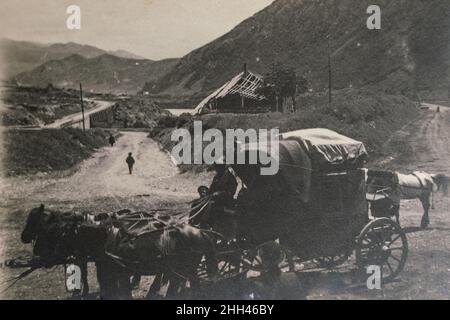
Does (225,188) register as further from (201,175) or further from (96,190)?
(201,175)

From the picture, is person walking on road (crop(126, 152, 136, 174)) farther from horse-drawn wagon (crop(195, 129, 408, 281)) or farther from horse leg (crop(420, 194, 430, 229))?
horse leg (crop(420, 194, 430, 229))

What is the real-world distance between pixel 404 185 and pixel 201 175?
4.77m

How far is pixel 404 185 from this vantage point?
28.0 ft

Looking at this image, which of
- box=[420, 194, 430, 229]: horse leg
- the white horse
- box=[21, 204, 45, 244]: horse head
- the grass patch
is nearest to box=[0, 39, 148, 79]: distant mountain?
the grass patch

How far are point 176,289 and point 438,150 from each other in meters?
9.53

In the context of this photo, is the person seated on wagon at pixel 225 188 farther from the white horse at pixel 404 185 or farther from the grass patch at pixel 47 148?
A: the grass patch at pixel 47 148

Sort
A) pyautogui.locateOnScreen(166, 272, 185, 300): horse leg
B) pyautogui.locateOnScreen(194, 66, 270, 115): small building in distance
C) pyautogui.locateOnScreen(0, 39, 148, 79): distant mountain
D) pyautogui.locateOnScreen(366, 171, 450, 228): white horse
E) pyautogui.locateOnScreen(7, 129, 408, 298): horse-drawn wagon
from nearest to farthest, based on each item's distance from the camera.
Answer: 1. pyautogui.locateOnScreen(7, 129, 408, 298): horse-drawn wagon
2. pyautogui.locateOnScreen(166, 272, 185, 300): horse leg
3. pyautogui.locateOnScreen(0, 39, 148, 79): distant mountain
4. pyautogui.locateOnScreen(366, 171, 450, 228): white horse
5. pyautogui.locateOnScreen(194, 66, 270, 115): small building in distance

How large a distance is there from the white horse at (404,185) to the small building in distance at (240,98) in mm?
3025

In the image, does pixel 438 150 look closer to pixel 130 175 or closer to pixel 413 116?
pixel 130 175

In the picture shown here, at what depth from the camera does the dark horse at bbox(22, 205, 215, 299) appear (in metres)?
5.38

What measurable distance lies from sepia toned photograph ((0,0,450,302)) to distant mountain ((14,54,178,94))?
0.19 ft

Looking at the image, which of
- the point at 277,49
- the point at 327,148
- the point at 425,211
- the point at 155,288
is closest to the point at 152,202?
the point at 155,288

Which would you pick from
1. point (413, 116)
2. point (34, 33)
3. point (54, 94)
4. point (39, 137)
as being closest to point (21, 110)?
point (39, 137)

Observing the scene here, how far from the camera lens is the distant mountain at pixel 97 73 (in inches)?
347
